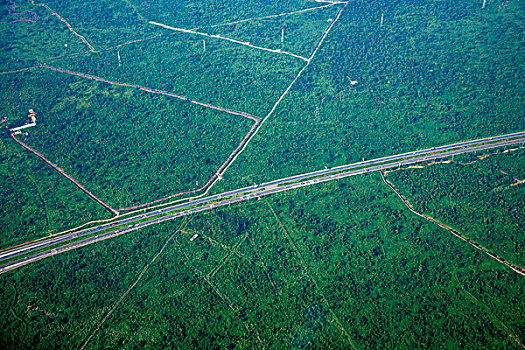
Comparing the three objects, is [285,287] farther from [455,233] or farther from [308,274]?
[455,233]

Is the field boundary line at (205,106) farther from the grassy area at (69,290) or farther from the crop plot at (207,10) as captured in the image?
the crop plot at (207,10)

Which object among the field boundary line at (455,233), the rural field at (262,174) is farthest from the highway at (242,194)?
the field boundary line at (455,233)

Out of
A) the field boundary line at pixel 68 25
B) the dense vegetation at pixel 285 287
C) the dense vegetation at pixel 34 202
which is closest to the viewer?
the dense vegetation at pixel 285 287

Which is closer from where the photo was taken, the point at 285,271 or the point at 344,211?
the point at 285,271

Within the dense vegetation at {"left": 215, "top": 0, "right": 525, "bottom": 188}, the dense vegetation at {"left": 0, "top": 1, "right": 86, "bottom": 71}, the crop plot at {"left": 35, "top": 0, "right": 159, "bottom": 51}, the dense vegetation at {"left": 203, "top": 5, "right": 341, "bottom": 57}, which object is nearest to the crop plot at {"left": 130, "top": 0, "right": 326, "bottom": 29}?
the dense vegetation at {"left": 203, "top": 5, "right": 341, "bottom": 57}

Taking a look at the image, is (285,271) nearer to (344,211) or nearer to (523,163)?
(344,211)

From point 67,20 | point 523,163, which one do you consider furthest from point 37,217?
point 523,163

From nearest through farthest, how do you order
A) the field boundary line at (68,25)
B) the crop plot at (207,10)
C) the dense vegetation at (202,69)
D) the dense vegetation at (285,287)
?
the dense vegetation at (285,287) → the dense vegetation at (202,69) → the field boundary line at (68,25) → the crop plot at (207,10)
